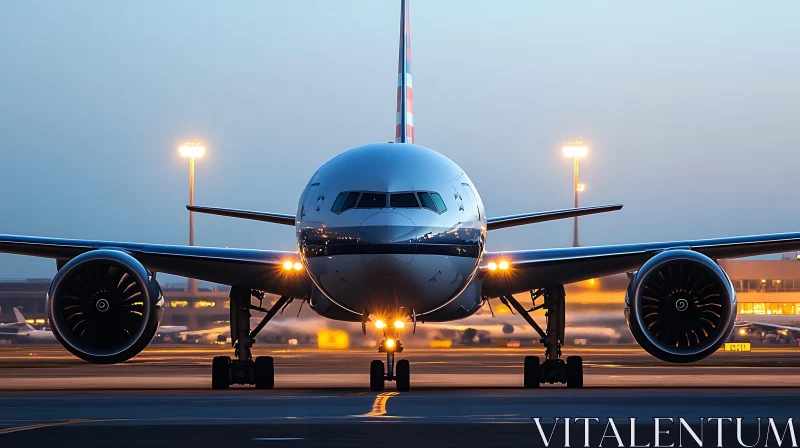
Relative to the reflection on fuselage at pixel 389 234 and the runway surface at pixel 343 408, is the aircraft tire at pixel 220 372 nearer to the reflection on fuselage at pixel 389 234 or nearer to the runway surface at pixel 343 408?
the runway surface at pixel 343 408

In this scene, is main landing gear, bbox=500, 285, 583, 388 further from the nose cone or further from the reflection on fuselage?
the nose cone

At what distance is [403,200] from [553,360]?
6.64 meters

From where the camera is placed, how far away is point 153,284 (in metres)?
26.1

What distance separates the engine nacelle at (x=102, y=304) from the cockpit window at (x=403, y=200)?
4.98 meters

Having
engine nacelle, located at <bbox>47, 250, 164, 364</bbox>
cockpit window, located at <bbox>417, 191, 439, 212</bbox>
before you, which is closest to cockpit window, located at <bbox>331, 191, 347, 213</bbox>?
cockpit window, located at <bbox>417, 191, 439, 212</bbox>

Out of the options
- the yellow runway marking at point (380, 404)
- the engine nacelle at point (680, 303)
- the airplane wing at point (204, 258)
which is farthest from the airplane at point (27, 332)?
the yellow runway marking at point (380, 404)

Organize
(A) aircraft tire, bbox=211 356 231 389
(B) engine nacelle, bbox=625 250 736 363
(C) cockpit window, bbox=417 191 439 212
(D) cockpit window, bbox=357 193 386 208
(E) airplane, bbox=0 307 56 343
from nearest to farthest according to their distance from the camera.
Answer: (D) cockpit window, bbox=357 193 386 208 → (C) cockpit window, bbox=417 191 439 212 → (B) engine nacelle, bbox=625 250 736 363 → (A) aircraft tire, bbox=211 356 231 389 → (E) airplane, bbox=0 307 56 343

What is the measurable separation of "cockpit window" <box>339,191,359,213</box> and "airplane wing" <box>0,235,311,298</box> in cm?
335

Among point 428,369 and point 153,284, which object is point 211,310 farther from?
point 153,284

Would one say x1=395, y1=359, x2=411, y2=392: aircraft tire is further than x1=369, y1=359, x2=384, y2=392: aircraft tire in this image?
Yes

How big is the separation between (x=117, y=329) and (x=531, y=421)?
11.2 metres

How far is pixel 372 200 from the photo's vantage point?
23938 mm

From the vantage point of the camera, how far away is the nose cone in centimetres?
2312

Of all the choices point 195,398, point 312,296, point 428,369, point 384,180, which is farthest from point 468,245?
point 428,369
